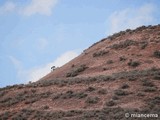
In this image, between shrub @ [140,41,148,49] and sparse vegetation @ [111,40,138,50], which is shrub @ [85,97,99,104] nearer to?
shrub @ [140,41,148,49]

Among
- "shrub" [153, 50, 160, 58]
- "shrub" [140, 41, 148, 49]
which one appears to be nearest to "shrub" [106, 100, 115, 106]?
"shrub" [153, 50, 160, 58]

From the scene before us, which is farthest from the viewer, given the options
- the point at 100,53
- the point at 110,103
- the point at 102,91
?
the point at 100,53

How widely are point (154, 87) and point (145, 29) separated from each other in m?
24.6

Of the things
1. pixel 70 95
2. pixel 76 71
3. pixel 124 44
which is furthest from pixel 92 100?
pixel 124 44

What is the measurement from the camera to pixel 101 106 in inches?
994

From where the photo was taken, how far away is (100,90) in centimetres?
2839

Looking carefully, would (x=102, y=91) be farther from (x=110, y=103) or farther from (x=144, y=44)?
(x=144, y=44)

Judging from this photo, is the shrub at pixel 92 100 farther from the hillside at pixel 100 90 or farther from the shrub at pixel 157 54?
the shrub at pixel 157 54

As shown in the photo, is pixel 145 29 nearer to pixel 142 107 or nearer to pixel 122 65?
pixel 122 65

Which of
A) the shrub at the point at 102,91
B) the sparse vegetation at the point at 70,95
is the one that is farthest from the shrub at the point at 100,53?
the shrub at the point at 102,91

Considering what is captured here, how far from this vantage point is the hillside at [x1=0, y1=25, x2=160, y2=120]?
2448 cm

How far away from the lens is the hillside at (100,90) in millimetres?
24484

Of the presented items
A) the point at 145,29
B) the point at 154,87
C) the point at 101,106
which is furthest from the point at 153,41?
the point at 101,106

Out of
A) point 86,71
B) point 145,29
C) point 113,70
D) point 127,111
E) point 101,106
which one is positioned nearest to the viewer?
point 127,111
